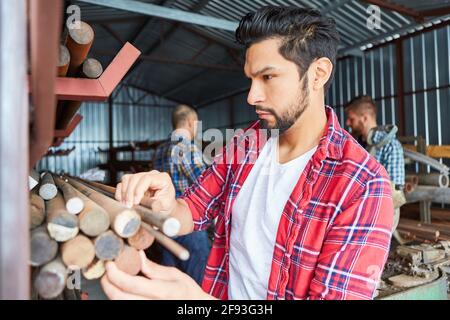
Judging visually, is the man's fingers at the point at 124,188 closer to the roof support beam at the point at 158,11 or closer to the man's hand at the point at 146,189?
the man's hand at the point at 146,189

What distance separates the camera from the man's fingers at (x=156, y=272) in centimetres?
100

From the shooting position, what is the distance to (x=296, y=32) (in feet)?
5.09

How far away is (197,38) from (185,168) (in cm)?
860

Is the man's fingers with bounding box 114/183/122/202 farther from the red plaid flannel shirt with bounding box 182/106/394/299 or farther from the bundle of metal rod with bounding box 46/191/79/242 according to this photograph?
the red plaid flannel shirt with bounding box 182/106/394/299

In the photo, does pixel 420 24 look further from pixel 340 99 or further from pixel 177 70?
pixel 177 70

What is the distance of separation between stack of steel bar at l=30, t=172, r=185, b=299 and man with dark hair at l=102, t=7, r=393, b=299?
0.15 m

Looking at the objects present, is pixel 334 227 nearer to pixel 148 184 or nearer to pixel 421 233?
pixel 148 184

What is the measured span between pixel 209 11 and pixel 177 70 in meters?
6.49

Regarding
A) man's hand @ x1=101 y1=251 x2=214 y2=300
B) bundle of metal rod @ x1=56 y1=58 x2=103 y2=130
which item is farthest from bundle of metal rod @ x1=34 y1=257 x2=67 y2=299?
bundle of metal rod @ x1=56 y1=58 x2=103 y2=130

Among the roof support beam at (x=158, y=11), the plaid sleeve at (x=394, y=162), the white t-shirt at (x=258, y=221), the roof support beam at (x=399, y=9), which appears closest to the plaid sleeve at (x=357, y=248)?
the white t-shirt at (x=258, y=221)

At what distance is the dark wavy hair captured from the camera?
1535 millimetres

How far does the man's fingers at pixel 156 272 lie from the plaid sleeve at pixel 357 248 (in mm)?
551

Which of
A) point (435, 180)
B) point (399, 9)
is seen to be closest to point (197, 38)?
point (399, 9)

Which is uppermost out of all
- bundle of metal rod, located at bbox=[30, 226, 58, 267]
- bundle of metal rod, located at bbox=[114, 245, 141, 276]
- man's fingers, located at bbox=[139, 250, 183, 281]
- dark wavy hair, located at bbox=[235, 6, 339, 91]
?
dark wavy hair, located at bbox=[235, 6, 339, 91]
